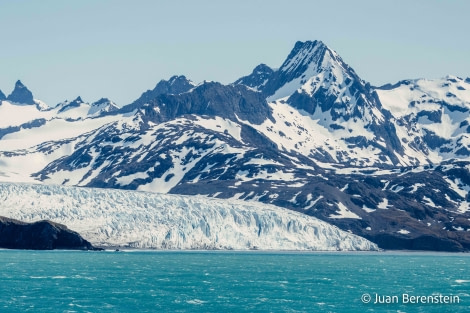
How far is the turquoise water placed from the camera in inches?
3878

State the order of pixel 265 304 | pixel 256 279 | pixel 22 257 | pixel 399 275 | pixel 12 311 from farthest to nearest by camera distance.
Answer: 1. pixel 22 257
2. pixel 399 275
3. pixel 256 279
4. pixel 265 304
5. pixel 12 311

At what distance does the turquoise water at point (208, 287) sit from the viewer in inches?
3878

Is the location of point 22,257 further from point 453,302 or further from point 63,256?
A: point 453,302

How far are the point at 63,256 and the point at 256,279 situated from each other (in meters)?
67.8

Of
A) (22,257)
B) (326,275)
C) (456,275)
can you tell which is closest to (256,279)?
(326,275)

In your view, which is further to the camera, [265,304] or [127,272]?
[127,272]

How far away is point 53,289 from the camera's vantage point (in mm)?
112188

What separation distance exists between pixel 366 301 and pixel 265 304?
12365mm

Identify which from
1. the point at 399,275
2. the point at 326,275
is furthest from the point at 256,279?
the point at 399,275

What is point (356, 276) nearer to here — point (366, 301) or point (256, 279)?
point (256, 279)

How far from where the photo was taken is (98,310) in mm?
93375

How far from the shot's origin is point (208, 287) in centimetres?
12075

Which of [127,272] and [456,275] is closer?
[127,272]

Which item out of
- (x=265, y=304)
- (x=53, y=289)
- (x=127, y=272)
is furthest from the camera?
(x=127, y=272)
